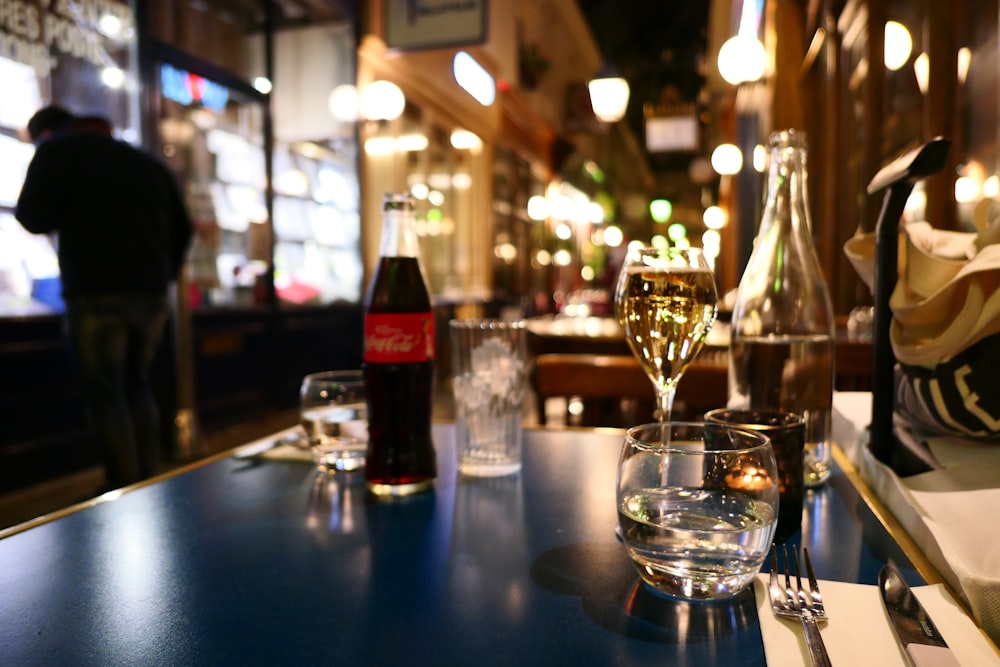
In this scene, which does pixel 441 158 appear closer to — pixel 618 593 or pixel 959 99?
pixel 959 99

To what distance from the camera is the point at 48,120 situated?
2.80 meters

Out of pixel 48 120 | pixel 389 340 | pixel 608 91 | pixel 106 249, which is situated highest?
pixel 608 91

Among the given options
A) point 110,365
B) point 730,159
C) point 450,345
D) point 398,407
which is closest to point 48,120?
point 110,365

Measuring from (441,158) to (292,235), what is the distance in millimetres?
3019

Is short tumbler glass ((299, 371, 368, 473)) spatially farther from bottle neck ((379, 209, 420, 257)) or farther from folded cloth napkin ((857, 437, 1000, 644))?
folded cloth napkin ((857, 437, 1000, 644))

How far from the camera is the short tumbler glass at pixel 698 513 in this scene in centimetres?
52

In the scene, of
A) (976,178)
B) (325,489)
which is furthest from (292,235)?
(325,489)

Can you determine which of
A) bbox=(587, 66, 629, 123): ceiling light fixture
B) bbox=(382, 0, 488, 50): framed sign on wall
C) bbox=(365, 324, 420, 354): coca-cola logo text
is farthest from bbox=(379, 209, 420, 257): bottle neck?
bbox=(587, 66, 629, 123): ceiling light fixture

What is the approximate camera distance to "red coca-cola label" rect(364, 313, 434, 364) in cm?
82

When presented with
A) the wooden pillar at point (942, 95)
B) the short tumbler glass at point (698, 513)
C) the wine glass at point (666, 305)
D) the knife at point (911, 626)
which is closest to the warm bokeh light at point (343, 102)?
the wooden pillar at point (942, 95)

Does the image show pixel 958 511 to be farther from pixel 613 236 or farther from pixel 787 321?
pixel 613 236

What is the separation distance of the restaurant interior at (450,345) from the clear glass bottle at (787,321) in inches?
0.5

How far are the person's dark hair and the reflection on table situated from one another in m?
2.60

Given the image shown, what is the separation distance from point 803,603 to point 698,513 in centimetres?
10
